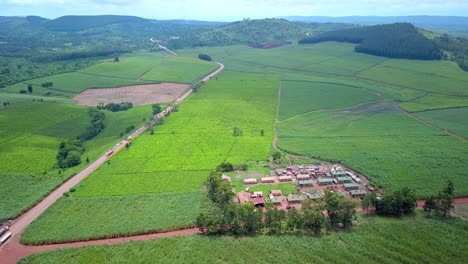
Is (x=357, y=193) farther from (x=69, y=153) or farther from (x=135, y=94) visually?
(x=135, y=94)

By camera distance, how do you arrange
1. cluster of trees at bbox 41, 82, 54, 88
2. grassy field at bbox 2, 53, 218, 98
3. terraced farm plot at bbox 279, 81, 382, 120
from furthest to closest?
cluster of trees at bbox 41, 82, 54, 88, grassy field at bbox 2, 53, 218, 98, terraced farm plot at bbox 279, 81, 382, 120

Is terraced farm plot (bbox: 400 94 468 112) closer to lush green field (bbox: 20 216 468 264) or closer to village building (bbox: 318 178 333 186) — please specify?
village building (bbox: 318 178 333 186)

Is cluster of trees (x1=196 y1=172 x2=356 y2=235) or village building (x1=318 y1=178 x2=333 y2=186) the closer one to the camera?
cluster of trees (x1=196 y1=172 x2=356 y2=235)

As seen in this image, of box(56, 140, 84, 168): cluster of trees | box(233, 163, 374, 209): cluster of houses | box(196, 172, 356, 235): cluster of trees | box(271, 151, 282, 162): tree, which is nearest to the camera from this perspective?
box(196, 172, 356, 235): cluster of trees

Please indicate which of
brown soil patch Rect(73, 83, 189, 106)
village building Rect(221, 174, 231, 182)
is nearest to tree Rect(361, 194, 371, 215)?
village building Rect(221, 174, 231, 182)

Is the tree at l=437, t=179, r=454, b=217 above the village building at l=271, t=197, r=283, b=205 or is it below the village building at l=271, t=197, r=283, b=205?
above

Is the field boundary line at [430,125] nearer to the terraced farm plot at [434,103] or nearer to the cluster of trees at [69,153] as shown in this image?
the terraced farm plot at [434,103]
